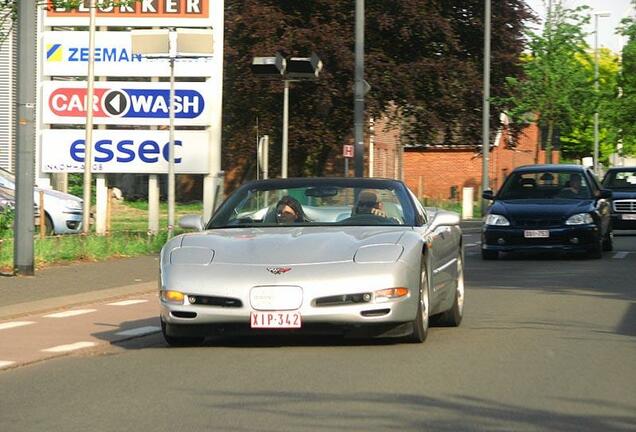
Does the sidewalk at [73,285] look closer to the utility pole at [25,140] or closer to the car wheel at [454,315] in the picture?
the utility pole at [25,140]

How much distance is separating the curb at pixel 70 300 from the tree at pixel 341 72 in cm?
2460

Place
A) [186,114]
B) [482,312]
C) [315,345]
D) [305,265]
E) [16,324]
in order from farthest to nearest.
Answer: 1. [186,114]
2. [482,312]
3. [16,324]
4. [315,345]
5. [305,265]

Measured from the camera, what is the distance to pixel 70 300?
54.0 feet

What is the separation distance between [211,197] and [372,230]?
17655 millimetres

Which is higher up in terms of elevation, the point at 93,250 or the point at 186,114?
the point at 186,114

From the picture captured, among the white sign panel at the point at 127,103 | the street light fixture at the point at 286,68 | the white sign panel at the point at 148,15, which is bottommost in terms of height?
the white sign panel at the point at 127,103

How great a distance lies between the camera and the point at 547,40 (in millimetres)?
51719

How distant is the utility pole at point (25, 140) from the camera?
19188mm

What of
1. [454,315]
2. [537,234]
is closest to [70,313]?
[454,315]

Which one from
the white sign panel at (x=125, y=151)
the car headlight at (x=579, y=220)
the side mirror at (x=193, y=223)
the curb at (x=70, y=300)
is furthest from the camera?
the white sign panel at (x=125, y=151)

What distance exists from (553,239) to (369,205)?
499 inches

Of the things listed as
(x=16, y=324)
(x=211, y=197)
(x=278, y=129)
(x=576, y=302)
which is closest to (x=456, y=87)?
(x=278, y=129)

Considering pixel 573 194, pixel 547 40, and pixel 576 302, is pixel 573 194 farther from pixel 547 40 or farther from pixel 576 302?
pixel 547 40

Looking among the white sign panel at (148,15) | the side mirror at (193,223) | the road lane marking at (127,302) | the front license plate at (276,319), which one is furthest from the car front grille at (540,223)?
the front license plate at (276,319)
